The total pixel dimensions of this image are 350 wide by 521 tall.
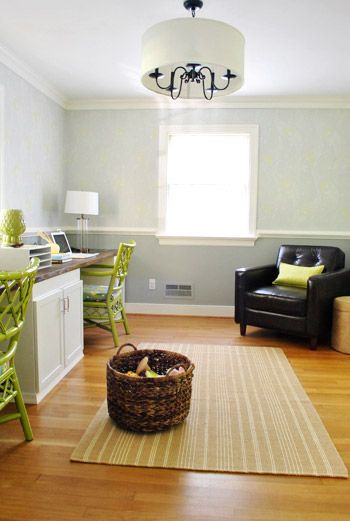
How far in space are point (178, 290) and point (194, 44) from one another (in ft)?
10.0

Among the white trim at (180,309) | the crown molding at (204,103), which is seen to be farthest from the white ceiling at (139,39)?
the white trim at (180,309)

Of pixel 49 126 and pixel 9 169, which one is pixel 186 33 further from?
pixel 49 126

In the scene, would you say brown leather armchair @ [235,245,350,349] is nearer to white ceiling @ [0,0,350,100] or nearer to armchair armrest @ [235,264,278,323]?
armchair armrest @ [235,264,278,323]

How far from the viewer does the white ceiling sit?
8.55 feet

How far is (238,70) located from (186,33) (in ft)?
1.07

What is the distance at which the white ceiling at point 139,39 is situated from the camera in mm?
2605

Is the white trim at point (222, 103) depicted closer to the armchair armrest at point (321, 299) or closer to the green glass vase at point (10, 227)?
the armchair armrest at point (321, 299)

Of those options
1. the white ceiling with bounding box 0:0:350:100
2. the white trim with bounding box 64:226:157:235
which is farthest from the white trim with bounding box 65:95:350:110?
the white trim with bounding box 64:226:157:235

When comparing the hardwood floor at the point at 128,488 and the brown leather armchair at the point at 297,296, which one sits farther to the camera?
the brown leather armchair at the point at 297,296

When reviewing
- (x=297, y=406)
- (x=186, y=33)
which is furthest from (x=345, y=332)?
(x=186, y=33)

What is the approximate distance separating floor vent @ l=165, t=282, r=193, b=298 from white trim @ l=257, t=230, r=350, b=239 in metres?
0.97

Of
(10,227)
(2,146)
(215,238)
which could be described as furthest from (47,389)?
(215,238)

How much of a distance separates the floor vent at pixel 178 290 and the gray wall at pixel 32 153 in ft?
4.63

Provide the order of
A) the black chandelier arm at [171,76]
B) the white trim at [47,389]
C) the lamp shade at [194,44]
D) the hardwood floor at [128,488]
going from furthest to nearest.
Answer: the white trim at [47,389], the black chandelier arm at [171,76], the lamp shade at [194,44], the hardwood floor at [128,488]
